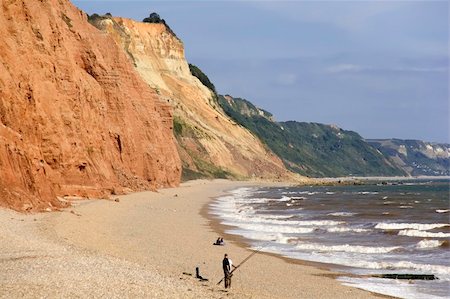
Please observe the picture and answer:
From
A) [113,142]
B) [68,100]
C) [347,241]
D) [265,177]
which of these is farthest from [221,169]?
[347,241]

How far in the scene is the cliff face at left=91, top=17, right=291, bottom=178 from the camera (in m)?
105

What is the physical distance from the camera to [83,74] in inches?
1917

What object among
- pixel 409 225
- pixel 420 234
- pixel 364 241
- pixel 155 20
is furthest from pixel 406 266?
pixel 155 20

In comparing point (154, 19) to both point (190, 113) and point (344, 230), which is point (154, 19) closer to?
point (190, 113)

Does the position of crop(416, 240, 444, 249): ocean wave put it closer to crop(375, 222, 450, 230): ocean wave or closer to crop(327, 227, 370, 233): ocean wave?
crop(327, 227, 370, 233): ocean wave

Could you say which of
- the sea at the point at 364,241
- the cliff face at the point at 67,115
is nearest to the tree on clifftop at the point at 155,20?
the cliff face at the point at 67,115

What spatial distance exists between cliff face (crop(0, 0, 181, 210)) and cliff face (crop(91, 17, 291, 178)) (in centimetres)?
3638

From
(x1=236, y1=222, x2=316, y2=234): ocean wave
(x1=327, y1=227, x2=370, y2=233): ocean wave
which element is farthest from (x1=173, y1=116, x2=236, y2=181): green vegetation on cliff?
(x1=327, y1=227, x2=370, y2=233): ocean wave

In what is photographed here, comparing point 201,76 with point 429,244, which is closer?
point 429,244

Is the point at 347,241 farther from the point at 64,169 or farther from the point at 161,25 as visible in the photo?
the point at 161,25

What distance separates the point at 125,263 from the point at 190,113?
328 ft

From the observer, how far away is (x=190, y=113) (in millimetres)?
116438

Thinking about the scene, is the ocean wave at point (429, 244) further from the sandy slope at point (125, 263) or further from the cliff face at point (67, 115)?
the cliff face at point (67, 115)

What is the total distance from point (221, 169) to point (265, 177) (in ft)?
64.3
